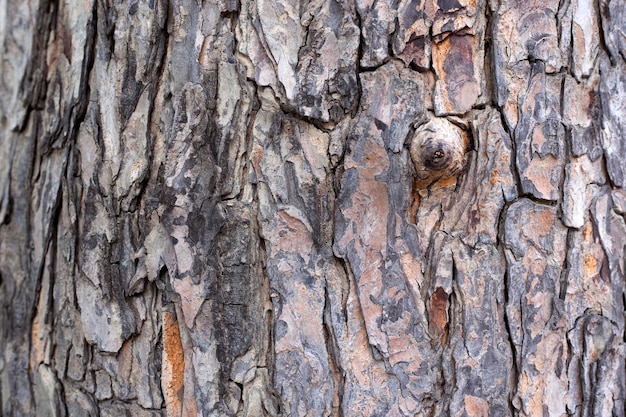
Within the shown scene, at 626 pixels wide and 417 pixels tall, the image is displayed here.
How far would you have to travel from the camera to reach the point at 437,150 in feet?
2.69

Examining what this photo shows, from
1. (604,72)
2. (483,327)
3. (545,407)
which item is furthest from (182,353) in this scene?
(604,72)

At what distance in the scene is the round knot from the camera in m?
0.82

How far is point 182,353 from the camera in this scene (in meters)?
0.90

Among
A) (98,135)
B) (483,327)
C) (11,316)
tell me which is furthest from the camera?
(11,316)

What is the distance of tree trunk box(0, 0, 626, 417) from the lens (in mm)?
857

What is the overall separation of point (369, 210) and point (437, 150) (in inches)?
5.3

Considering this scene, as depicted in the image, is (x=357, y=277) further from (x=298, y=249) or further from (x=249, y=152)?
(x=249, y=152)

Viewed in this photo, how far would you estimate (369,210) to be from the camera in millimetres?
858

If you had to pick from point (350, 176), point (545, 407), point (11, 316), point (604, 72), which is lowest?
point (545, 407)

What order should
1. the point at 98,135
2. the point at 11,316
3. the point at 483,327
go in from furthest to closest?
the point at 11,316 < the point at 98,135 < the point at 483,327

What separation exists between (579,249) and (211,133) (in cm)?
61

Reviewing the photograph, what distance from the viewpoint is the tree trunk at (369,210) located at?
33.8 inches

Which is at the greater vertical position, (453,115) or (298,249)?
(453,115)

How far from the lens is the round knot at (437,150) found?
2.69 feet
